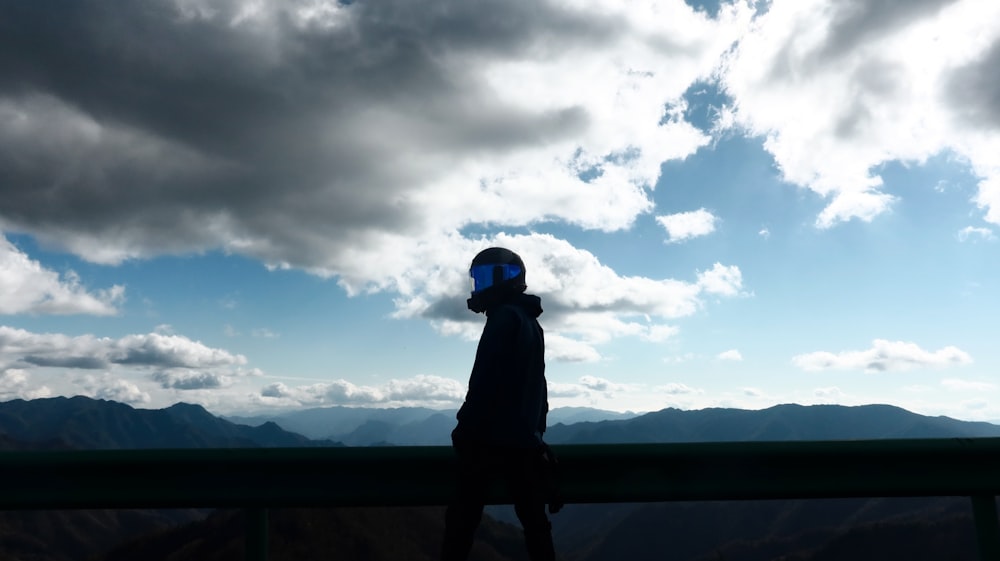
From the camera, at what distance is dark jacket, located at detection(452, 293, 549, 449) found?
414 cm

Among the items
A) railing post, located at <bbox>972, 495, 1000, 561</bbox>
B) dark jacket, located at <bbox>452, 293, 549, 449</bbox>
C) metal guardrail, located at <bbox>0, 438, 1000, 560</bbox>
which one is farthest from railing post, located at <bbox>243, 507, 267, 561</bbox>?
railing post, located at <bbox>972, 495, 1000, 561</bbox>

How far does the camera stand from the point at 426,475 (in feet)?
14.0

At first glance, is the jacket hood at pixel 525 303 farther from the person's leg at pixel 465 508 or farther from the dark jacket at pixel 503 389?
the person's leg at pixel 465 508

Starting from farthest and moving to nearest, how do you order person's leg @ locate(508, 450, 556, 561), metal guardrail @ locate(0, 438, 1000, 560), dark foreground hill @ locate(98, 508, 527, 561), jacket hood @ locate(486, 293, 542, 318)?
dark foreground hill @ locate(98, 508, 527, 561), jacket hood @ locate(486, 293, 542, 318), metal guardrail @ locate(0, 438, 1000, 560), person's leg @ locate(508, 450, 556, 561)

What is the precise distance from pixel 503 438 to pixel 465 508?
0.48 meters

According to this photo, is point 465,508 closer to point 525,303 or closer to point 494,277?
point 525,303

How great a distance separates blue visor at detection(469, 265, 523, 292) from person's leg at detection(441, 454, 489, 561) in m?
1.11

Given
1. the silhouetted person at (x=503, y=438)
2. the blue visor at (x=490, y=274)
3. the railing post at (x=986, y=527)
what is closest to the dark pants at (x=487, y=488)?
the silhouetted person at (x=503, y=438)

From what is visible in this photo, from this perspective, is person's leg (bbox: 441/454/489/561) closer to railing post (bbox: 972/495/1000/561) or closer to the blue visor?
the blue visor

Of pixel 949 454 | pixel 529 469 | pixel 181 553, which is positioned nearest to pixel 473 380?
pixel 529 469

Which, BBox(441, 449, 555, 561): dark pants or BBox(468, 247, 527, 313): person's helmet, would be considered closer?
BBox(441, 449, 555, 561): dark pants

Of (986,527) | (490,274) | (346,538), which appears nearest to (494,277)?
(490,274)

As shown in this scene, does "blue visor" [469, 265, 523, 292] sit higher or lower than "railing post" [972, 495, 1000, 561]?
higher

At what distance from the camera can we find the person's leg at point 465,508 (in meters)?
4.12
